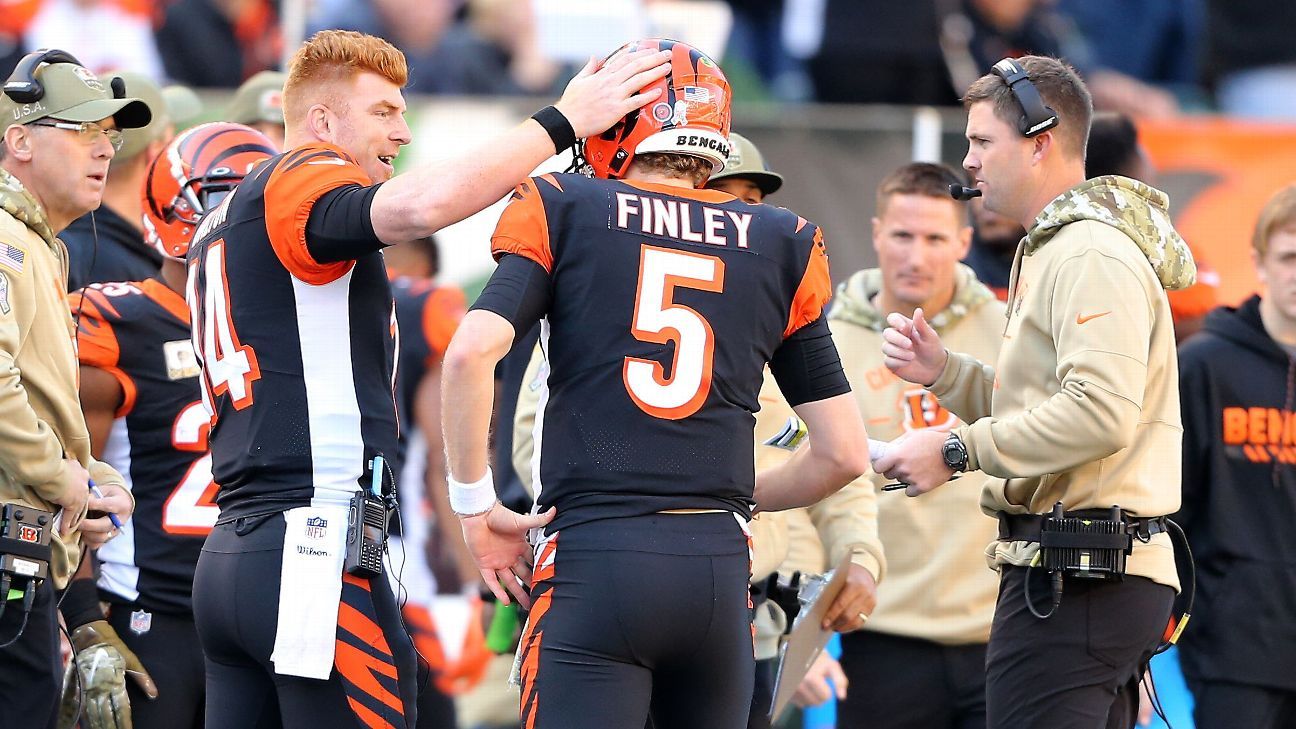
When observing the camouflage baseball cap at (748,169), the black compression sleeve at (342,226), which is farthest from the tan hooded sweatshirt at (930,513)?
the black compression sleeve at (342,226)

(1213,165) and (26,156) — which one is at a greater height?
(1213,165)

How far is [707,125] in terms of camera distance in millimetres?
3877

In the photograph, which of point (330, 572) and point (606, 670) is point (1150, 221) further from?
point (330, 572)

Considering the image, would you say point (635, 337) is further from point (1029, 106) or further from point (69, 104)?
point (69, 104)

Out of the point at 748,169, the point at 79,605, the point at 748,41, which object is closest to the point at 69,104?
the point at 79,605

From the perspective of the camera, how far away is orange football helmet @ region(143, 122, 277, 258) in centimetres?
507

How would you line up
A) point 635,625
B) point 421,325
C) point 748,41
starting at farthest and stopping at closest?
1. point 748,41
2. point 421,325
3. point 635,625

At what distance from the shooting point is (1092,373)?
13.4 feet

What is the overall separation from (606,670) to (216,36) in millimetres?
7729

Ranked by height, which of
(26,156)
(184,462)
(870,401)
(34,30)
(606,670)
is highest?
(34,30)

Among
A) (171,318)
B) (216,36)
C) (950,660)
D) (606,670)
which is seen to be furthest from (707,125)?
(216,36)

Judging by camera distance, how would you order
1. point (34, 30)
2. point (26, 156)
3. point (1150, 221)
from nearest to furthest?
point (1150, 221), point (26, 156), point (34, 30)

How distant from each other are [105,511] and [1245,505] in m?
3.78

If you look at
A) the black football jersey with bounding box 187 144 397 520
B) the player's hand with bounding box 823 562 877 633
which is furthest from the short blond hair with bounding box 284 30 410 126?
the player's hand with bounding box 823 562 877 633
